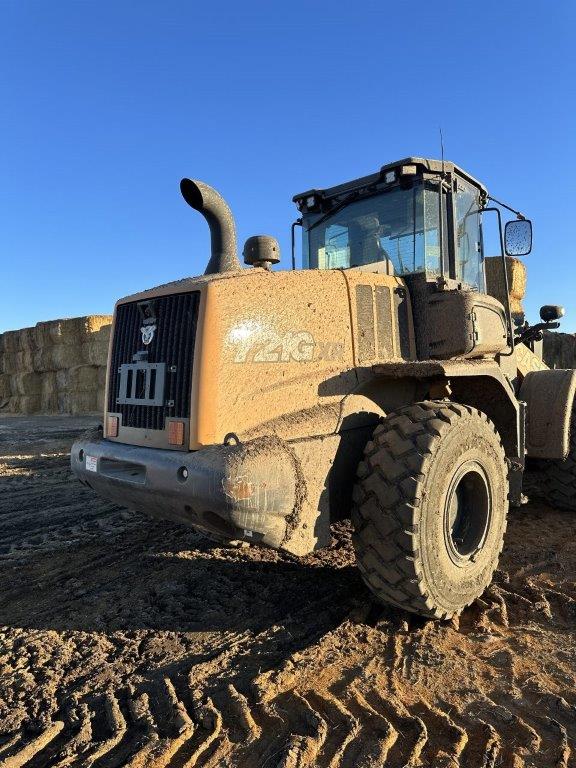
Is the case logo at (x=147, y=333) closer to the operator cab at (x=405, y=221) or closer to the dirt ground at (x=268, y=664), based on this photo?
the operator cab at (x=405, y=221)

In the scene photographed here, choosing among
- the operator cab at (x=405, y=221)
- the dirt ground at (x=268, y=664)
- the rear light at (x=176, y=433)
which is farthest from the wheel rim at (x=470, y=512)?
the rear light at (x=176, y=433)

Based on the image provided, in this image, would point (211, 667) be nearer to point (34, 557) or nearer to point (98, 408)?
point (34, 557)

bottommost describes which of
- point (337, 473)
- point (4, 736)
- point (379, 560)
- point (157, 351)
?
point (4, 736)

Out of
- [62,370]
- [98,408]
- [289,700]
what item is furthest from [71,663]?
[62,370]

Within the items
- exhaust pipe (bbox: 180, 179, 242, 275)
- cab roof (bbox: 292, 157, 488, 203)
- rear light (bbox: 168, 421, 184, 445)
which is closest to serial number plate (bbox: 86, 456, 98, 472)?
rear light (bbox: 168, 421, 184, 445)

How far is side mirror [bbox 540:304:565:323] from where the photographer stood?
5.54 m

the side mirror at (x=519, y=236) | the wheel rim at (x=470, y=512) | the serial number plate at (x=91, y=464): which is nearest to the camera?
the wheel rim at (x=470, y=512)

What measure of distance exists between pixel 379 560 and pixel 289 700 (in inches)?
32.8

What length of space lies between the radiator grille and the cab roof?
1.98 m

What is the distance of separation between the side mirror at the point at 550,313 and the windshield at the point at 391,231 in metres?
2.03

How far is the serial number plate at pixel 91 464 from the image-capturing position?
11.5ft

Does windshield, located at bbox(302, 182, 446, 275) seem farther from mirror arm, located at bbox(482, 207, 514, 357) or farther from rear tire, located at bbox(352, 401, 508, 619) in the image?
rear tire, located at bbox(352, 401, 508, 619)

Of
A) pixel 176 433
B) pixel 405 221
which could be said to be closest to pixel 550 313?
pixel 405 221

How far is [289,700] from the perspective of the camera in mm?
2500
